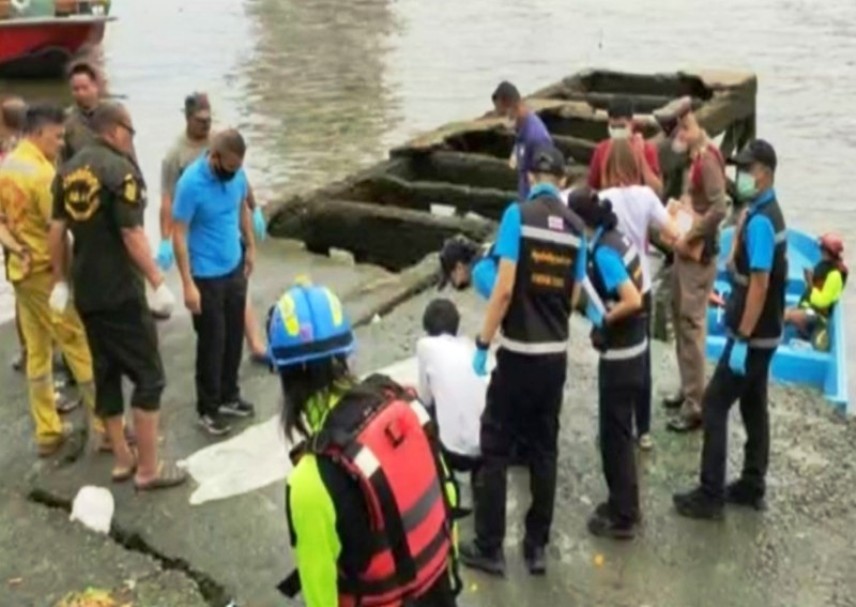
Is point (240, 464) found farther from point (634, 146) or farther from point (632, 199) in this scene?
point (634, 146)

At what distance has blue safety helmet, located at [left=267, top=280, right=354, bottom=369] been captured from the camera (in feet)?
10.6

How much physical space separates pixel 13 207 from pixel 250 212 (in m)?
1.48

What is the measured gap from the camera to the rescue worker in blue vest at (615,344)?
18.1 ft

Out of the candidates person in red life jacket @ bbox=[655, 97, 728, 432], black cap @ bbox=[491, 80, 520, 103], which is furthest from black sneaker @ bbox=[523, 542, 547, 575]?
black cap @ bbox=[491, 80, 520, 103]

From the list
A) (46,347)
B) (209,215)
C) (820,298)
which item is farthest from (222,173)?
(820,298)

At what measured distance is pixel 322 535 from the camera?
312 cm

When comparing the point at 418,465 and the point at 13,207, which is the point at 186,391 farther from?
the point at 418,465

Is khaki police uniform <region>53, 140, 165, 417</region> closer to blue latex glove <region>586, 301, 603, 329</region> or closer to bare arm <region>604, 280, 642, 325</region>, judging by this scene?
blue latex glove <region>586, 301, 603, 329</region>

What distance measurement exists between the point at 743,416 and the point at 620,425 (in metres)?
0.77

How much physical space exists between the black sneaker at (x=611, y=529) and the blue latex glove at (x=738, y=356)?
894mm

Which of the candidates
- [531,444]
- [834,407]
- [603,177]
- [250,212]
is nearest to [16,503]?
[250,212]

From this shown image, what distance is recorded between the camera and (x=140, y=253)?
5.75m

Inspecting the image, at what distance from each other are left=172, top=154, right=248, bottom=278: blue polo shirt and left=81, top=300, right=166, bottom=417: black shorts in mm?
748

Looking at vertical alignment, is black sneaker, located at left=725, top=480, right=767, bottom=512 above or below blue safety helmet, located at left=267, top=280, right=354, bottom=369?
below
